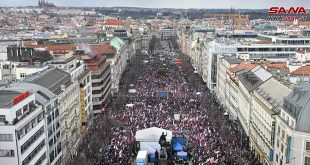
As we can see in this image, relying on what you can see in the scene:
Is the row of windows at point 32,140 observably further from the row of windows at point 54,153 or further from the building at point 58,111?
the row of windows at point 54,153

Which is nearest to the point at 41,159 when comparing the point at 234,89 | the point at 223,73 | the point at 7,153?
the point at 7,153

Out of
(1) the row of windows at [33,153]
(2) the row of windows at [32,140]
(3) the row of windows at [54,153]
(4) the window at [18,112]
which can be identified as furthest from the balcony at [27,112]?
(3) the row of windows at [54,153]

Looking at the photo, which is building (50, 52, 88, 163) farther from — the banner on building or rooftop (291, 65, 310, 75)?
rooftop (291, 65, 310, 75)

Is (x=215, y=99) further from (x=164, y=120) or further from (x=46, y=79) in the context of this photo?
(x=46, y=79)

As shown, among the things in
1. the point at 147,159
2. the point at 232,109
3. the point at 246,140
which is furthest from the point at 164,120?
the point at 147,159

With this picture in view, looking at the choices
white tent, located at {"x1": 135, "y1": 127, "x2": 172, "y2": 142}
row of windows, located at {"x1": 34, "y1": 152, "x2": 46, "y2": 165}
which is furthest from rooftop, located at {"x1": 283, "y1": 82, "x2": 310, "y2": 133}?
row of windows, located at {"x1": 34, "y1": 152, "x2": 46, "y2": 165}
